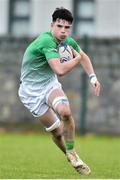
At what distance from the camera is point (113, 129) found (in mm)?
26547

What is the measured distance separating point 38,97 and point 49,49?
106 cm

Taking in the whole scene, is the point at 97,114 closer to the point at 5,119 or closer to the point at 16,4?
the point at 5,119

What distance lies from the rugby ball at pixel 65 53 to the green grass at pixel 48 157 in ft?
5.13

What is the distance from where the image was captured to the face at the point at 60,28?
45.5 feet

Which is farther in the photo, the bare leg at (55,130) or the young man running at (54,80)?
the bare leg at (55,130)

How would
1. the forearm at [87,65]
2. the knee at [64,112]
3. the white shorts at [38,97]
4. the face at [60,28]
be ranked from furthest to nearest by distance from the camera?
the white shorts at [38,97] < the forearm at [87,65] < the face at [60,28] < the knee at [64,112]

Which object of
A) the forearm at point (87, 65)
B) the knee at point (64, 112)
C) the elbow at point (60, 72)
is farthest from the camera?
the forearm at point (87, 65)

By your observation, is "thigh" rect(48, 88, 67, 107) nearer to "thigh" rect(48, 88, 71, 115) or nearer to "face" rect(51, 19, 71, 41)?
"thigh" rect(48, 88, 71, 115)

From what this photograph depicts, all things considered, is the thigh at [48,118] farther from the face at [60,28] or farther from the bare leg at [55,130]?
the face at [60,28]

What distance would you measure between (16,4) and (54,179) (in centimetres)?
2645

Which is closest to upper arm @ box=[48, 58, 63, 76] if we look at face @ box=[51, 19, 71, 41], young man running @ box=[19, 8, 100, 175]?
young man running @ box=[19, 8, 100, 175]

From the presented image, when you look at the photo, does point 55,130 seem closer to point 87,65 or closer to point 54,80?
point 54,80

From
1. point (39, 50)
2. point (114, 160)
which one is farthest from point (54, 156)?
point (39, 50)

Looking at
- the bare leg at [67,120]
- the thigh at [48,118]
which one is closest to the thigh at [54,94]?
the bare leg at [67,120]
